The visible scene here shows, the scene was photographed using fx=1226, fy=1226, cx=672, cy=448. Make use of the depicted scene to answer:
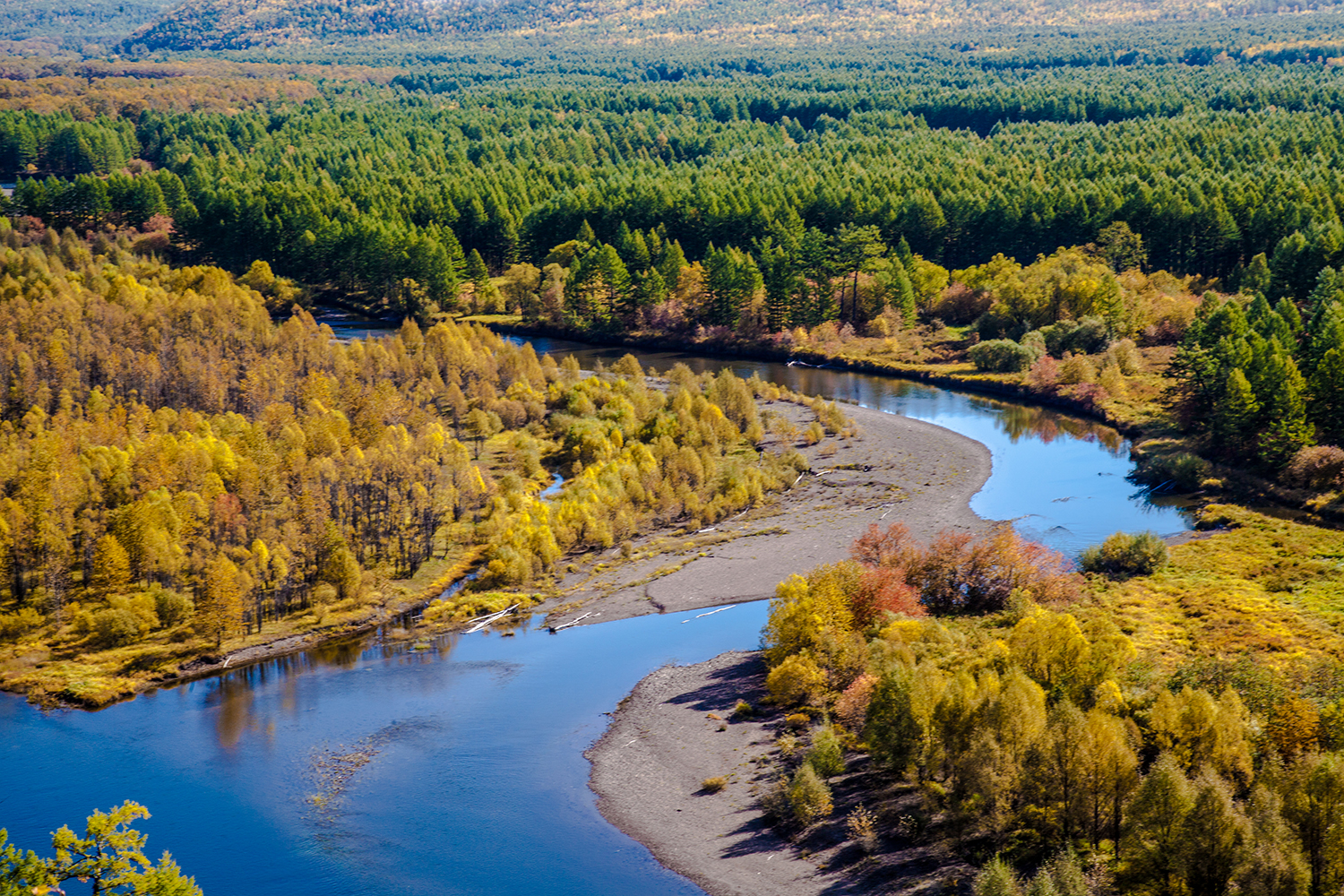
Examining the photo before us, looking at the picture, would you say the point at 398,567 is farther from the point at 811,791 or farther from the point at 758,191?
the point at 758,191

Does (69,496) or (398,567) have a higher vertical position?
(69,496)

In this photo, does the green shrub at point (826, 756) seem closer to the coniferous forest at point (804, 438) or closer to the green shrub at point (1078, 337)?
the coniferous forest at point (804, 438)

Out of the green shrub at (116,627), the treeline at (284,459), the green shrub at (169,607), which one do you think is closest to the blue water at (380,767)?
the green shrub at (116,627)

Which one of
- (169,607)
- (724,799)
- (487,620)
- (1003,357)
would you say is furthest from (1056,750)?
(1003,357)

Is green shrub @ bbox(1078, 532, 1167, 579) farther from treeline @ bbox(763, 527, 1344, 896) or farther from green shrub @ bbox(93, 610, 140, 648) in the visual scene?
green shrub @ bbox(93, 610, 140, 648)

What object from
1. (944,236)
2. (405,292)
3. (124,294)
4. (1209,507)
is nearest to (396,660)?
(1209,507)

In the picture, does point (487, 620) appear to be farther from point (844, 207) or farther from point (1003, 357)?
point (844, 207)

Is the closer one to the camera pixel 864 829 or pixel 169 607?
pixel 864 829
